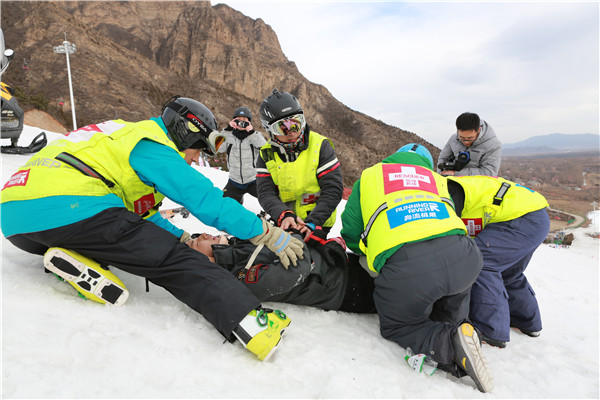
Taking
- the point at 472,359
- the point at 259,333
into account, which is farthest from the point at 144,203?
the point at 472,359

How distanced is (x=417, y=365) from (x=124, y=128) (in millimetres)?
2371

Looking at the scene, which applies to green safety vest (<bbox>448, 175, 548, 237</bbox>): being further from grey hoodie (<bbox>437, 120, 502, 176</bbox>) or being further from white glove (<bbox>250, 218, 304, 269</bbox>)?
grey hoodie (<bbox>437, 120, 502, 176</bbox>)

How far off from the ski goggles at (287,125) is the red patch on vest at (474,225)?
5.99 feet

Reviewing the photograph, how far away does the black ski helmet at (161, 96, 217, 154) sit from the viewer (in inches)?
92.6

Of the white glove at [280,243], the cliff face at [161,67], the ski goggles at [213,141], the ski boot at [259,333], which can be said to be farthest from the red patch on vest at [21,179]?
the cliff face at [161,67]

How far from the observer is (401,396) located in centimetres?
167

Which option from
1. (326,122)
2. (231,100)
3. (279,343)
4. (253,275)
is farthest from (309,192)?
(326,122)

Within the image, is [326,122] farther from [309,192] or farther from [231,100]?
[309,192]

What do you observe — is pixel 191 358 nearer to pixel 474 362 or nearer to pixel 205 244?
pixel 205 244

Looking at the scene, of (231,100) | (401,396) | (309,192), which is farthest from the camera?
(231,100)

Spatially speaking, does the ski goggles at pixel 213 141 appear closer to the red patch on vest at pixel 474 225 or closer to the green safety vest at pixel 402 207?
the green safety vest at pixel 402 207

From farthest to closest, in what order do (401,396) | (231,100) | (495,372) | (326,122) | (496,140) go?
(326,122), (231,100), (496,140), (495,372), (401,396)

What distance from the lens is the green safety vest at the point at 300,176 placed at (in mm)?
3477

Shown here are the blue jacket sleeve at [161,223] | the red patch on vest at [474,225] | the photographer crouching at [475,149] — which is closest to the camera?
the blue jacket sleeve at [161,223]
